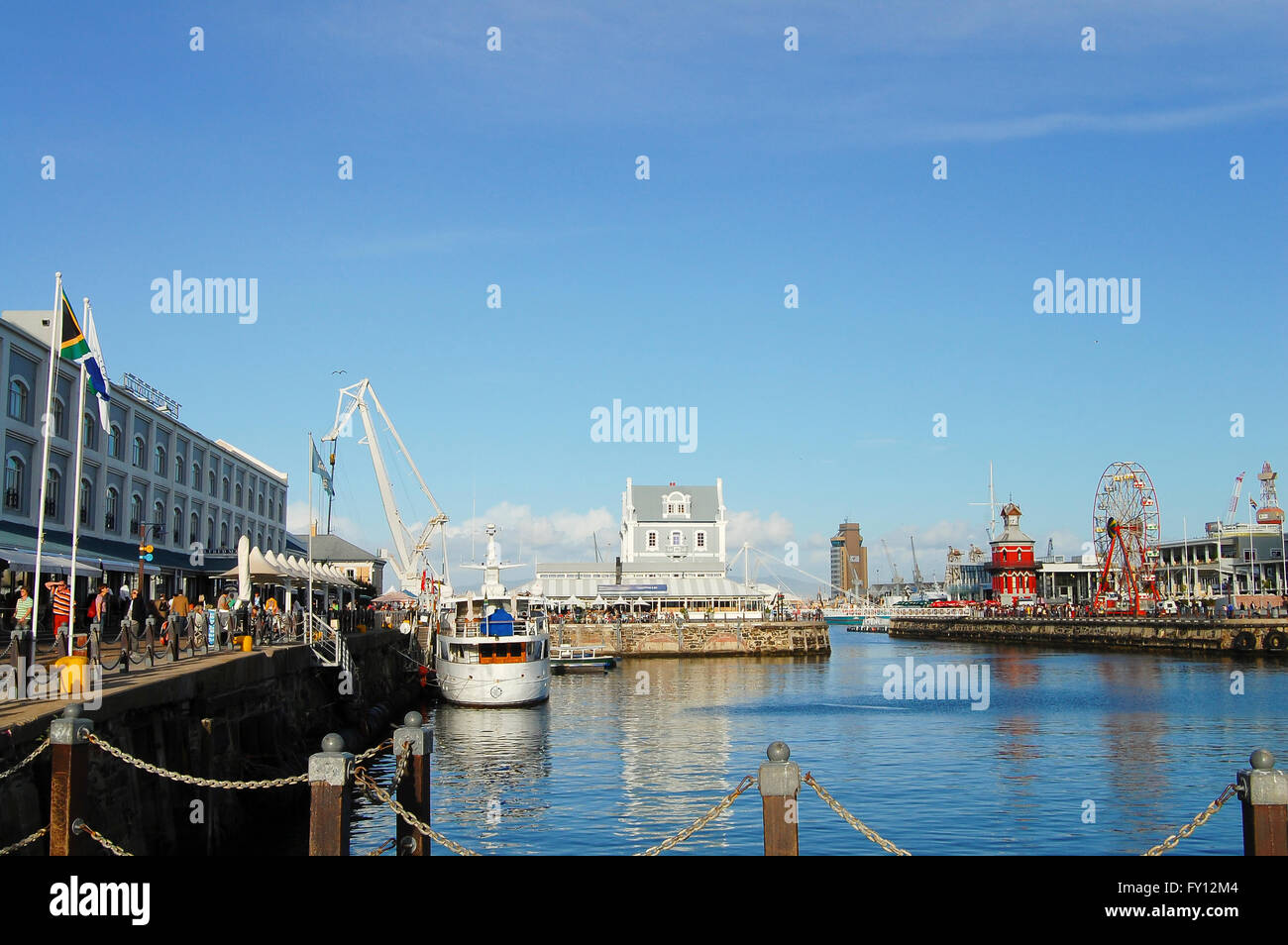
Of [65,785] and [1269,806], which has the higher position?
[1269,806]

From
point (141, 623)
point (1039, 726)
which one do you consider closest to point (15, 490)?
point (141, 623)

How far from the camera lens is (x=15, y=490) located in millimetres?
47594

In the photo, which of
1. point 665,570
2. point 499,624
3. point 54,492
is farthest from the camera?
point 665,570

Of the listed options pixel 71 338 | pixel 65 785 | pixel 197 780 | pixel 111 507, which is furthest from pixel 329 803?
pixel 111 507

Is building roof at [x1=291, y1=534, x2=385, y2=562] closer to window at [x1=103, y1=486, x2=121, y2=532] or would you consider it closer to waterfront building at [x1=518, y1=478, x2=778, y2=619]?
waterfront building at [x1=518, y1=478, x2=778, y2=619]

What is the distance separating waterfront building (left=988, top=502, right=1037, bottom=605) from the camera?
182m

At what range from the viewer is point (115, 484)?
58031 mm

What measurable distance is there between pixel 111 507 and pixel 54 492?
23.2 ft

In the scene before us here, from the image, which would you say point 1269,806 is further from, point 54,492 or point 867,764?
point 54,492


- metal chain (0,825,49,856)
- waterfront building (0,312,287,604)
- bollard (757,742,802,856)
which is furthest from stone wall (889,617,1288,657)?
metal chain (0,825,49,856)

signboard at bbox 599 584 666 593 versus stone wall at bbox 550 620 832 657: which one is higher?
signboard at bbox 599 584 666 593

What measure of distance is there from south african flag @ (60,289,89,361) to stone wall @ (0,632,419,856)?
8.54 metres

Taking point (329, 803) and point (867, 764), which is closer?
point (329, 803)
